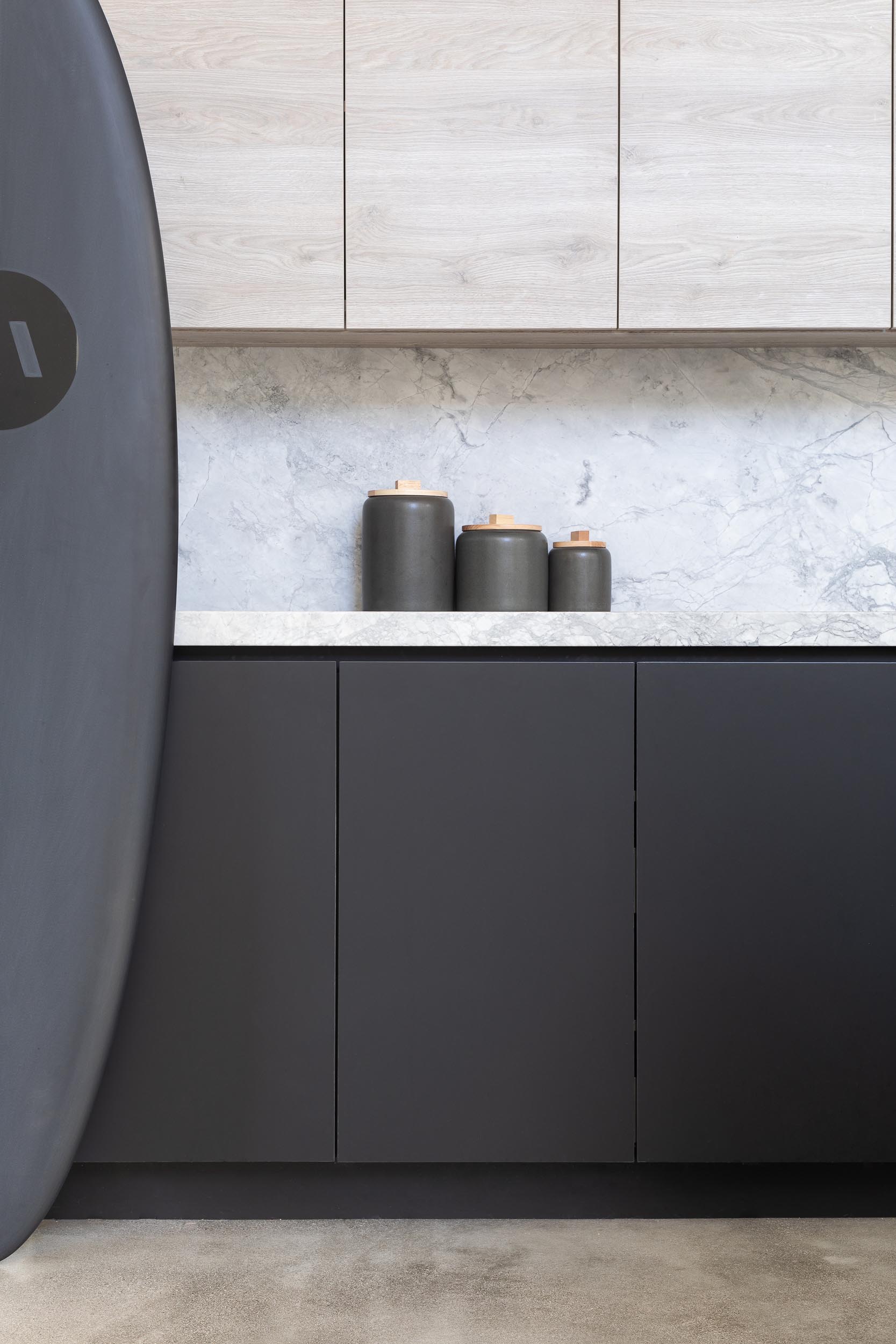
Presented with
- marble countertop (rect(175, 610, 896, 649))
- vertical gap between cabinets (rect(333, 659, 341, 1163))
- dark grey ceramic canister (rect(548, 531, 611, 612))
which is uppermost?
dark grey ceramic canister (rect(548, 531, 611, 612))

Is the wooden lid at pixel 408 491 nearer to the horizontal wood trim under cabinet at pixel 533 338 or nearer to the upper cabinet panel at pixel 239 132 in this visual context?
the horizontal wood trim under cabinet at pixel 533 338

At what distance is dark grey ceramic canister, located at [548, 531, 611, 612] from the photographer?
6.10 ft

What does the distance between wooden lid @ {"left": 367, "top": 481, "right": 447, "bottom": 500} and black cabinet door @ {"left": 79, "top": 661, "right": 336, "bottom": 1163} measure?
48cm

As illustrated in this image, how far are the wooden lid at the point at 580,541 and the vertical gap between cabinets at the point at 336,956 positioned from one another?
58 centimetres

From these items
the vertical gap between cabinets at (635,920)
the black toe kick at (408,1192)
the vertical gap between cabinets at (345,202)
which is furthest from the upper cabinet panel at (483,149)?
the black toe kick at (408,1192)

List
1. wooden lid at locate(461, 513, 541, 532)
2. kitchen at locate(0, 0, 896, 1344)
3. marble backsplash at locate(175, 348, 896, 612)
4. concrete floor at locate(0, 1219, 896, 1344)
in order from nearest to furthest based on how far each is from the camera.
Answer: concrete floor at locate(0, 1219, 896, 1344) < kitchen at locate(0, 0, 896, 1344) < wooden lid at locate(461, 513, 541, 532) < marble backsplash at locate(175, 348, 896, 612)

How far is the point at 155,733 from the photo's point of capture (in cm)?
136

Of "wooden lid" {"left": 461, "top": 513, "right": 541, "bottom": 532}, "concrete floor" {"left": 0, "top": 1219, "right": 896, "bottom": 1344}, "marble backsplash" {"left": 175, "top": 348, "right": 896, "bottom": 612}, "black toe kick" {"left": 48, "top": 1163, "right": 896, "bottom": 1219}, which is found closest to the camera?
"concrete floor" {"left": 0, "top": 1219, "right": 896, "bottom": 1344}

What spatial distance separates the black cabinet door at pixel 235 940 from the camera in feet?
4.74

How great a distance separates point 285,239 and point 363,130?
0.68ft

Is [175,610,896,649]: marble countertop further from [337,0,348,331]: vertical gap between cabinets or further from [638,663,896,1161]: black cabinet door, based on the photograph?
[337,0,348,331]: vertical gap between cabinets

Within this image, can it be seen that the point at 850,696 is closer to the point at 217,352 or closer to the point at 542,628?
the point at 542,628

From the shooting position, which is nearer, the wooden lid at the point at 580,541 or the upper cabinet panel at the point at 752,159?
the upper cabinet panel at the point at 752,159

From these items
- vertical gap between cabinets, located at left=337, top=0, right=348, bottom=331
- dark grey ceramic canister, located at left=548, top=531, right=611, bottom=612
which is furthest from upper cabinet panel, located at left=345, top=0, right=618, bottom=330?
dark grey ceramic canister, located at left=548, top=531, right=611, bottom=612
